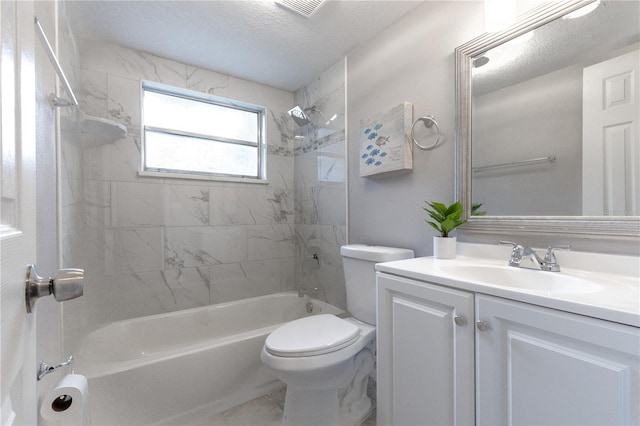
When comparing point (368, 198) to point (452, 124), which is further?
point (368, 198)

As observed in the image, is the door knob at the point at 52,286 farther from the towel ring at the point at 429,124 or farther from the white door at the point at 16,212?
the towel ring at the point at 429,124

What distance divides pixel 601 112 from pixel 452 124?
528 millimetres

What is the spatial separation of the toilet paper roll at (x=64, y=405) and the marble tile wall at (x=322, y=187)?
1503 mm

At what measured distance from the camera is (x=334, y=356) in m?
1.27

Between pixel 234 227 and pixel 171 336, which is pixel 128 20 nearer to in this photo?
pixel 234 227

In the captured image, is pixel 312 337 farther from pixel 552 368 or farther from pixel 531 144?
pixel 531 144

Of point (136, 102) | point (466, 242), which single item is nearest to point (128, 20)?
point (136, 102)

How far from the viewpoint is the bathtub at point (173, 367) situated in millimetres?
1334

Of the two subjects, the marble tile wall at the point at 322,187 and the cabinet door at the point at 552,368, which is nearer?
the cabinet door at the point at 552,368

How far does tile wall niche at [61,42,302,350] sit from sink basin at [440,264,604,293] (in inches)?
67.7

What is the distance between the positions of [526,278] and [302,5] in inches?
66.9

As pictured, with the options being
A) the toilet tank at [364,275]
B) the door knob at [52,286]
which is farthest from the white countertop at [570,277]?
the door knob at [52,286]

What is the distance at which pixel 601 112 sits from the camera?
955mm

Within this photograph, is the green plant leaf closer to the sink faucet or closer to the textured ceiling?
the sink faucet
